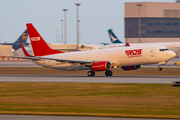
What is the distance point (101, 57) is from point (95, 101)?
19847mm

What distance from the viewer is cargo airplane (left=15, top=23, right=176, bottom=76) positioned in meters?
37.3

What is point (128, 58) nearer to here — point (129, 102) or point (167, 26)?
point (129, 102)

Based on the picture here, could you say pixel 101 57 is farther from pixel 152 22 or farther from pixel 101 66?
pixel 152 22

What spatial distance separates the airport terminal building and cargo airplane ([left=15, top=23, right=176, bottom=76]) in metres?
120

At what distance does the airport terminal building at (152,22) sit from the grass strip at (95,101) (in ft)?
446

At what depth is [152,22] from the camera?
166m

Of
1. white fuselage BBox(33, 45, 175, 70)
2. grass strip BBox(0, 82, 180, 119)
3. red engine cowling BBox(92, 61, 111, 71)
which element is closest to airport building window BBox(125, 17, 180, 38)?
white fuselage BBox(33, 45, 175, 70)

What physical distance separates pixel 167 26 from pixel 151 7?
52.0 ft

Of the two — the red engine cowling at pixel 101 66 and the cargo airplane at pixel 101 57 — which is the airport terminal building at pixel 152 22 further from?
the red engine cowling at pixel 101 66

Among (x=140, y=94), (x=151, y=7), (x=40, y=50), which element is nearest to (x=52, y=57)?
(x=40, y=50)

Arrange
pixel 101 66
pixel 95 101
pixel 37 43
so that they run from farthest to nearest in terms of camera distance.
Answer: pixel 37 43 → pixel 101 66 → pixel 95 101

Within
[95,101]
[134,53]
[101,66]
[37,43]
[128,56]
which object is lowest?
[95,101]

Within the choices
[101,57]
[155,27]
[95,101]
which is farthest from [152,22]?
[95,101]

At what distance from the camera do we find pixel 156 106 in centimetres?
1767
